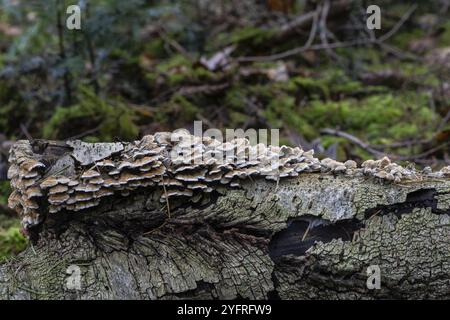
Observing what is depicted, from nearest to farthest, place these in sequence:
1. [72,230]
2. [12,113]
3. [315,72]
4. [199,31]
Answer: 1. [72,230]
2. [12,113]
3. [315,72]
4. [199,31]

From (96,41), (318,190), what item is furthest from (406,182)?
(96,41)

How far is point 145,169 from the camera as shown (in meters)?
2.03

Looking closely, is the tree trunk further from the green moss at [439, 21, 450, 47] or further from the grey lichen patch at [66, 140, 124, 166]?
the green moss at [439, 21, 450, 47]

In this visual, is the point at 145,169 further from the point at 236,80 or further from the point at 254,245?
the point at 236,80

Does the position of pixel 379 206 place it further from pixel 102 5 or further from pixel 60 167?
pixel 102 5

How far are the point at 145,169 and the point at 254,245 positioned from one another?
53cm

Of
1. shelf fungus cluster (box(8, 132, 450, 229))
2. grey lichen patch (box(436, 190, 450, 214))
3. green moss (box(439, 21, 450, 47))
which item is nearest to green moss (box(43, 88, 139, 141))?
shelf fungus cluster (box(8, 132, 450, 229))

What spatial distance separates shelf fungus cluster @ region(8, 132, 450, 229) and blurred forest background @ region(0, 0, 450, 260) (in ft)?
2.93

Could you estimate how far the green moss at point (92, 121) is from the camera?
3.93 m

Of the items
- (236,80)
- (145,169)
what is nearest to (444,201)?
(145,169)

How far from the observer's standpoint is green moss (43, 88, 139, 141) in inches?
155

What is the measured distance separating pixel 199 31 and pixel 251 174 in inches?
158

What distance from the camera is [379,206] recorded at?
2.04 m

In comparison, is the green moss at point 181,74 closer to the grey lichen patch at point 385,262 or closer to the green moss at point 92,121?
the green moss at point 92,121
